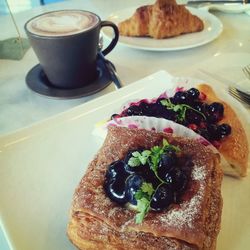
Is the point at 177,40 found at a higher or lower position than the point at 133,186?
lower

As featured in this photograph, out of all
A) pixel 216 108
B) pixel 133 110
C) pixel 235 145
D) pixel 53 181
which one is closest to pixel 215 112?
pixel 216 108

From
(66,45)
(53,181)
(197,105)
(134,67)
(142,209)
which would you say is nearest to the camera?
(142,209)

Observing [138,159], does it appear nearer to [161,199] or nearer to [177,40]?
[161,199]

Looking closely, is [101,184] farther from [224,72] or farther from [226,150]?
[224,72]

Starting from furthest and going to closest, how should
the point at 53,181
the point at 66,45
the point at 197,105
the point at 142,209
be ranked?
the point at 66,45 < the point at 197,105 < the point at 53,181 < the point at 142,209

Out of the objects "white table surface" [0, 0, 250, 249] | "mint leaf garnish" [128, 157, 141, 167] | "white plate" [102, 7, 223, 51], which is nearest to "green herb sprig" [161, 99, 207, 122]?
"mint leaf garnish" [128, 157, 141, 167]

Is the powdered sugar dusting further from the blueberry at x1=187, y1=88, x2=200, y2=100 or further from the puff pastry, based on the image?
the blueberry at x1=187, y1=88, x2=200, y2=100

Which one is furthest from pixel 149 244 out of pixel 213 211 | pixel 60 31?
pixel 60 31
